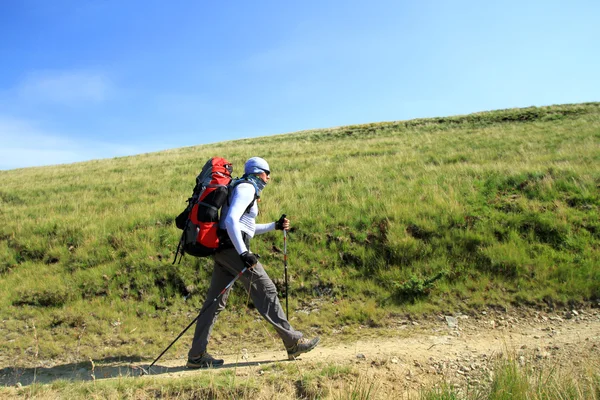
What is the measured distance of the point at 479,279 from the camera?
243 inches

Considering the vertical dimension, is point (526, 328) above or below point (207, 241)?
below

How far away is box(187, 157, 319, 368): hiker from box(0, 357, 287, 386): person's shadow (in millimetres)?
361

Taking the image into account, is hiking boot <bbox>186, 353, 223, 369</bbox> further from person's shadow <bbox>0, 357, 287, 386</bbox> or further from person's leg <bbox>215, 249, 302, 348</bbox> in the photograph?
person's leg <bbox>215, 249, 302, 348</bbox>

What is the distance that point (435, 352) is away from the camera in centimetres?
464

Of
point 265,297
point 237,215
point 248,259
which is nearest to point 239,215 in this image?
point 237,215

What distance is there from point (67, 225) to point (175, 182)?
4720 millimetres

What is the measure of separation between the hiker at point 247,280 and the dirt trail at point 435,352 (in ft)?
0.76

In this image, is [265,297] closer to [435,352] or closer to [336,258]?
[435,352]

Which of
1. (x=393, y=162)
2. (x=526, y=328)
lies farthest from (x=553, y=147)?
(x=526, y=328)

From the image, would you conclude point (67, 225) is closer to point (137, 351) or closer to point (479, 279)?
point (137, 351)

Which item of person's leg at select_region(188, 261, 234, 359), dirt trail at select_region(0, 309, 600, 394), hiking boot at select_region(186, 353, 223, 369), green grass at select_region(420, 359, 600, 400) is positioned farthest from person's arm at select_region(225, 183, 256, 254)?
green grass at select_region(420, 359, 600, 400)

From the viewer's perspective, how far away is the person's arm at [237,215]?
4117 mm

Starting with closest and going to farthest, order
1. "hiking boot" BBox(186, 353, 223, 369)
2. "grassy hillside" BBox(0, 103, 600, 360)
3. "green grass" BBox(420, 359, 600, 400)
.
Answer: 1. "green grass" BBox(420, 359, 600, 400)
2. "hiking boot" BBox(186, 353, 223, 369)
3. "grassy hillside" BBox(0, 103, 600, 360)

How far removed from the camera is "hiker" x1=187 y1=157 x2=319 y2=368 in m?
4.38
